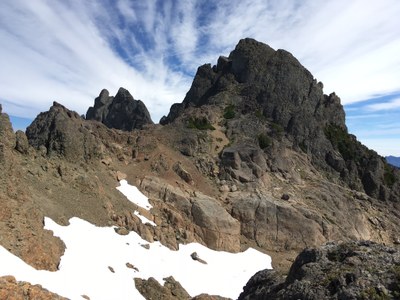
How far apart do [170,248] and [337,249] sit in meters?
26.5

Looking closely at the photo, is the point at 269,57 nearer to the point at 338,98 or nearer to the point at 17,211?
the point at 338,98

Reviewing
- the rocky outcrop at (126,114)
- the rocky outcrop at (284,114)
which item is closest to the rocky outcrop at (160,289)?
the rocky outcrop at (284,114)

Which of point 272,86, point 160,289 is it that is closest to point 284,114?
point 272,86

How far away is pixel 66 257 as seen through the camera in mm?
28859

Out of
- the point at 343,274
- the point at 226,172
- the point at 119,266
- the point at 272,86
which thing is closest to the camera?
the point at 343,274

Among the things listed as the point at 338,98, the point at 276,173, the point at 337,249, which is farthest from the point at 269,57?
the point at 337,249

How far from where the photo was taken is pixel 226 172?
58.0 meters

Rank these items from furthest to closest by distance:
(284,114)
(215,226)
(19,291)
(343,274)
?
(284,114), (215,226), (19,291), (343,274)

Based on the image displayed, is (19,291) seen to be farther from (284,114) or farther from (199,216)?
(284,114)

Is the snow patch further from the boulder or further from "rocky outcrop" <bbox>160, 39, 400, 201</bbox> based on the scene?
"rocky outcrop" <bbox>160, 39, 400, 201</bbox>

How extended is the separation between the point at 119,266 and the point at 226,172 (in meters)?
29.3

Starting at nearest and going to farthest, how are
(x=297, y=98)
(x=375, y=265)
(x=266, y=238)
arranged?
(x=375, y=265)
(x=266, y=238)
(x=297, y=98)

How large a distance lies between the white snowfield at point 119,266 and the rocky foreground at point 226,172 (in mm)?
1365

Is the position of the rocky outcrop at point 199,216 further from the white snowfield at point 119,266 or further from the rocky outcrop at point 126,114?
the rocky outcrop at point 126,114
